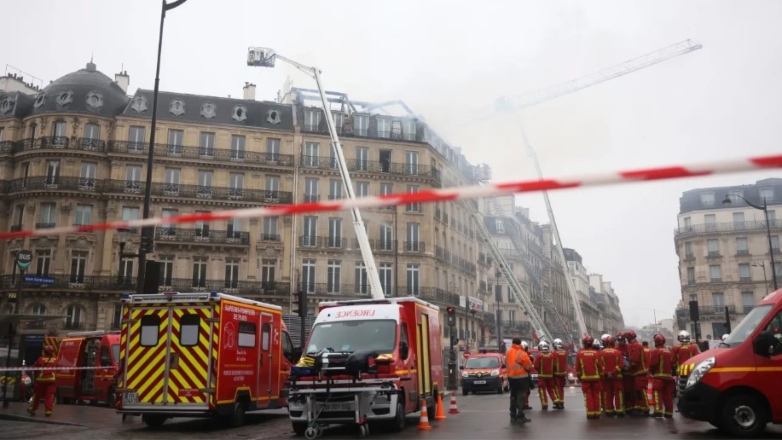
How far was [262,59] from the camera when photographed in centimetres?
3312

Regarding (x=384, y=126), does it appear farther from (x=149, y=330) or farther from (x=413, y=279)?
(x=149, y=330)

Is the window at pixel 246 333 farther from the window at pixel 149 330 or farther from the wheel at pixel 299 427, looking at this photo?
the wheel at pixel 299 427

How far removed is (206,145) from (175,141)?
205 centimetres

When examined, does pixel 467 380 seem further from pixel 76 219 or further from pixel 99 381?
pixel 76 219

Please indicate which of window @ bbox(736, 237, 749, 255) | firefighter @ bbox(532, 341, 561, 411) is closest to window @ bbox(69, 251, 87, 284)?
firefighter @ bbox(532, 341, 561, 411)

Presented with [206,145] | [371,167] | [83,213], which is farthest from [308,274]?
[83,213]

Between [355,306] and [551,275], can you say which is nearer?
[355,306]

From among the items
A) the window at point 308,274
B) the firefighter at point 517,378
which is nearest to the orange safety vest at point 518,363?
the firefighter at point 517,378

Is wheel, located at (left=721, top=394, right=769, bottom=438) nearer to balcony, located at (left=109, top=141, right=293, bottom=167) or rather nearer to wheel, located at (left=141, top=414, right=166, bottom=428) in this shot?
wheel, located at (left=141, top=414, right=166, bottom=428)

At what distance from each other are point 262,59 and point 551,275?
207ft

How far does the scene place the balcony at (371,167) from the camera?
154ft

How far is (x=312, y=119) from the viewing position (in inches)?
1925

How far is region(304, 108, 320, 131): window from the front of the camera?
48656mm

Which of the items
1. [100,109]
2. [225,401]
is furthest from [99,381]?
[100,109]
